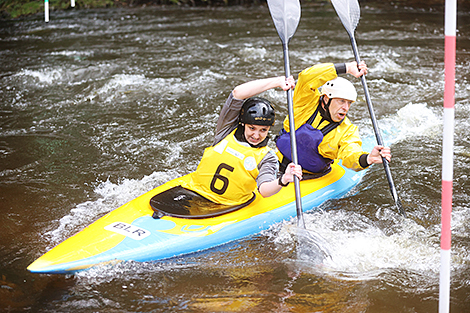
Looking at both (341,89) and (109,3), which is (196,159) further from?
(109,3)

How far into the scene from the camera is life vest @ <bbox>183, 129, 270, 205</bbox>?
3.44 meters

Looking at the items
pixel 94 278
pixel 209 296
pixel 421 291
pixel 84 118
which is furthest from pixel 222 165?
pixel 84 118

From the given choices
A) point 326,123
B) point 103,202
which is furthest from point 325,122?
point 103,202

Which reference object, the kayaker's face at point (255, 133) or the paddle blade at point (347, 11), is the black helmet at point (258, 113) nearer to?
the kayaker's face at point (255, 133)

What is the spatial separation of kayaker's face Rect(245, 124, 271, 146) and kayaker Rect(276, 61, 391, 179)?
734mm

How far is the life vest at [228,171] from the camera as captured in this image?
344 cm

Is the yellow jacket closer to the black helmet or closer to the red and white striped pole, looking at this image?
the black helmet

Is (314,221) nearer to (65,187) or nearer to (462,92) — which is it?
(65,187)

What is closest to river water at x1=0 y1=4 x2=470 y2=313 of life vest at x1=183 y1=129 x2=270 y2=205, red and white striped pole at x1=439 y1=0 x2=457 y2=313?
life vest at x1=183 y1=129 x2=270 y2=205

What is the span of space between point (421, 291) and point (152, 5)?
12700mm

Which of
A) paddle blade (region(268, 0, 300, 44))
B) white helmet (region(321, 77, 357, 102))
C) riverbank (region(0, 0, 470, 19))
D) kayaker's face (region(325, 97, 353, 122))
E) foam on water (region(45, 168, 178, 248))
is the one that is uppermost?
riverbank (region(0, 0, 470, 19))

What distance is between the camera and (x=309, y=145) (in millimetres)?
4043

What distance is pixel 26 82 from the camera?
24.9ft

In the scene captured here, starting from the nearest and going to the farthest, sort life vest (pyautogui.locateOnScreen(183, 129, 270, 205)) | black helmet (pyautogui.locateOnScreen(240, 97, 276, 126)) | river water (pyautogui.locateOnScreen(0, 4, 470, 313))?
river water (pyautogui.locateOnScreen(0, 4, 470, 313)) → black helmet (pyautogui.locateOnScreen(240, 97, 276, 126)) → life vest (pyautogui.locateOnScreen(183, 129, 270, 205))
